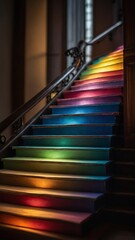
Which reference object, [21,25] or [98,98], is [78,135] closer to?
[98,98]

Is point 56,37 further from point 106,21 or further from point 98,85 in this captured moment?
point 98,85

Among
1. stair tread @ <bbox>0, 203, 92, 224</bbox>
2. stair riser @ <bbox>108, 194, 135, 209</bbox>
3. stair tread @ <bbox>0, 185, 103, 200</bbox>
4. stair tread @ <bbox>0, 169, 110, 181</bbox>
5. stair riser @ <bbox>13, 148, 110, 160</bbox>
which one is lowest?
stair tread @ <bbox>0, 203, 92, 224</bbox>

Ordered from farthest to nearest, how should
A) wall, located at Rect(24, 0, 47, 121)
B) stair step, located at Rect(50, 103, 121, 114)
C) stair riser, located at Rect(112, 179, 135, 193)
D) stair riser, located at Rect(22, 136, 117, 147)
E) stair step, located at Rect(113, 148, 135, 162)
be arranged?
wall, located at Rect(24, 0, 47, 121) < stair step, located at Rect(50, 103, 121, 114) < stair riser, located at Rect(22, 136, 117, 147) < stair step, located at Rect(113, 148, 135, 162) < stair riser, located at Rect(112, 179, 135, 193)

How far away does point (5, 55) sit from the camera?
5922 millimetres

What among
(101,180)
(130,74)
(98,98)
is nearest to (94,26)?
(98,98)

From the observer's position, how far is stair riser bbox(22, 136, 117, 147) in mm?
3767

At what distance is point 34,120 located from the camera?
473 cm

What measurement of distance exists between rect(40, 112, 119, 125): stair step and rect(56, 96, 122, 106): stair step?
1.42 feet

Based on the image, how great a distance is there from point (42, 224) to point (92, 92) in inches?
115

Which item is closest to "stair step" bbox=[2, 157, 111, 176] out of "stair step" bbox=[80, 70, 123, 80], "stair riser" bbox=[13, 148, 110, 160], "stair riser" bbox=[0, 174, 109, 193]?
"stair riser" bbox=[13, 148, 110, 160]

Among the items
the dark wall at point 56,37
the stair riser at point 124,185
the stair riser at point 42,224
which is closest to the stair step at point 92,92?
the stair riser at point 124,185

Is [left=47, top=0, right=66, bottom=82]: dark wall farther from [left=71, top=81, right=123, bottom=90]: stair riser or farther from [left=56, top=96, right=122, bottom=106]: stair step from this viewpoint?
[left=56, top=96, right=122, bottom=106]: stair step

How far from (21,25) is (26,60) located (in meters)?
0.82

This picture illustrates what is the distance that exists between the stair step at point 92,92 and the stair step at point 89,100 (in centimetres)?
18
